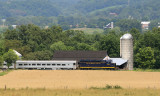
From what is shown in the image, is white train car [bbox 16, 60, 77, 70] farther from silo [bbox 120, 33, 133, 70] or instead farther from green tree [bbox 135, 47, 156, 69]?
green tree [bbox 135, 47, 156, 69]

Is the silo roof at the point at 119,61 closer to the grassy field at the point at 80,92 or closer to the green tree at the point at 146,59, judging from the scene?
the green tree at the point at 146,59

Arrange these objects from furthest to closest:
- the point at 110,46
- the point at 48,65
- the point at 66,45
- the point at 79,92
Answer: the point at 66,45
the point at 110,46
the point at 48,65
the point at 79,92

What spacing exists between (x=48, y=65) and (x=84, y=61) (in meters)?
8.24

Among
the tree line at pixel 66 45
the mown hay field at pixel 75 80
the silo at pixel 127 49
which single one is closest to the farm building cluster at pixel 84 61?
the silo at pixel 127 49

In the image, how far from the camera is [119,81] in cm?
6975

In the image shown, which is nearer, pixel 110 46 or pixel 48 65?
pixel 48 65

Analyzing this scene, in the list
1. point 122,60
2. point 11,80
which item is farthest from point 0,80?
point 122,60

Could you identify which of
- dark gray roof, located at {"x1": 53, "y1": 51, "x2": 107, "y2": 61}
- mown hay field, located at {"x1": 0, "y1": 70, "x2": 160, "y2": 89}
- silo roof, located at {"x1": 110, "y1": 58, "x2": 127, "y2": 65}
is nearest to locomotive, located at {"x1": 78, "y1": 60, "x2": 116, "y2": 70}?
silo roof, located at {"x1": 110, "y1": 58, "x2": 127, "y2": 65}

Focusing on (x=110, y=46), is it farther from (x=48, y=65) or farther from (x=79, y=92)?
(x=79, y=92)

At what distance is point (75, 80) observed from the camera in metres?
71.3

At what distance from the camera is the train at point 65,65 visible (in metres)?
91.8

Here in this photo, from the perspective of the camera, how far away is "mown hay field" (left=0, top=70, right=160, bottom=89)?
63031 mm

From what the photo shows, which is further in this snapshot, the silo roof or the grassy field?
the silo roof

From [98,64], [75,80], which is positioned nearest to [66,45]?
[98,64]
